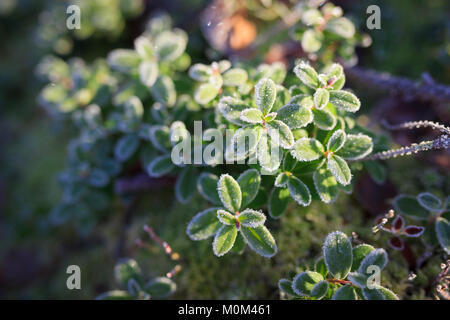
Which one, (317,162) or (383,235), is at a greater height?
(317,162)

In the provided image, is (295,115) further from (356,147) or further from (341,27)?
(341,27)

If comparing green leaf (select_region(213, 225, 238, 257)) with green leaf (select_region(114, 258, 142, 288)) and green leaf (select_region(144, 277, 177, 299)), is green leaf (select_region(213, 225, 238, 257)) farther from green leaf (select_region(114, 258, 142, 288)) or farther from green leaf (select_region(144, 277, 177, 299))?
green leaf (select_region(114, 258, 142, 288))

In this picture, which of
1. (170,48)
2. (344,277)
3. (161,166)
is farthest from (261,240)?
(170,48)

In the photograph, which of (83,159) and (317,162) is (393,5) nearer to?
(317,162)

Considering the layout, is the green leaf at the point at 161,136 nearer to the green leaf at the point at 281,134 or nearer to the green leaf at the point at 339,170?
the green leaf at the point at 281,134

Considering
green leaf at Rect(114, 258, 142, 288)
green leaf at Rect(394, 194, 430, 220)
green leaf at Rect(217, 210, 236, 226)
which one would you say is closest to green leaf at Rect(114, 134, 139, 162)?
green leaf at Rect(114, 258, 142, 288)
